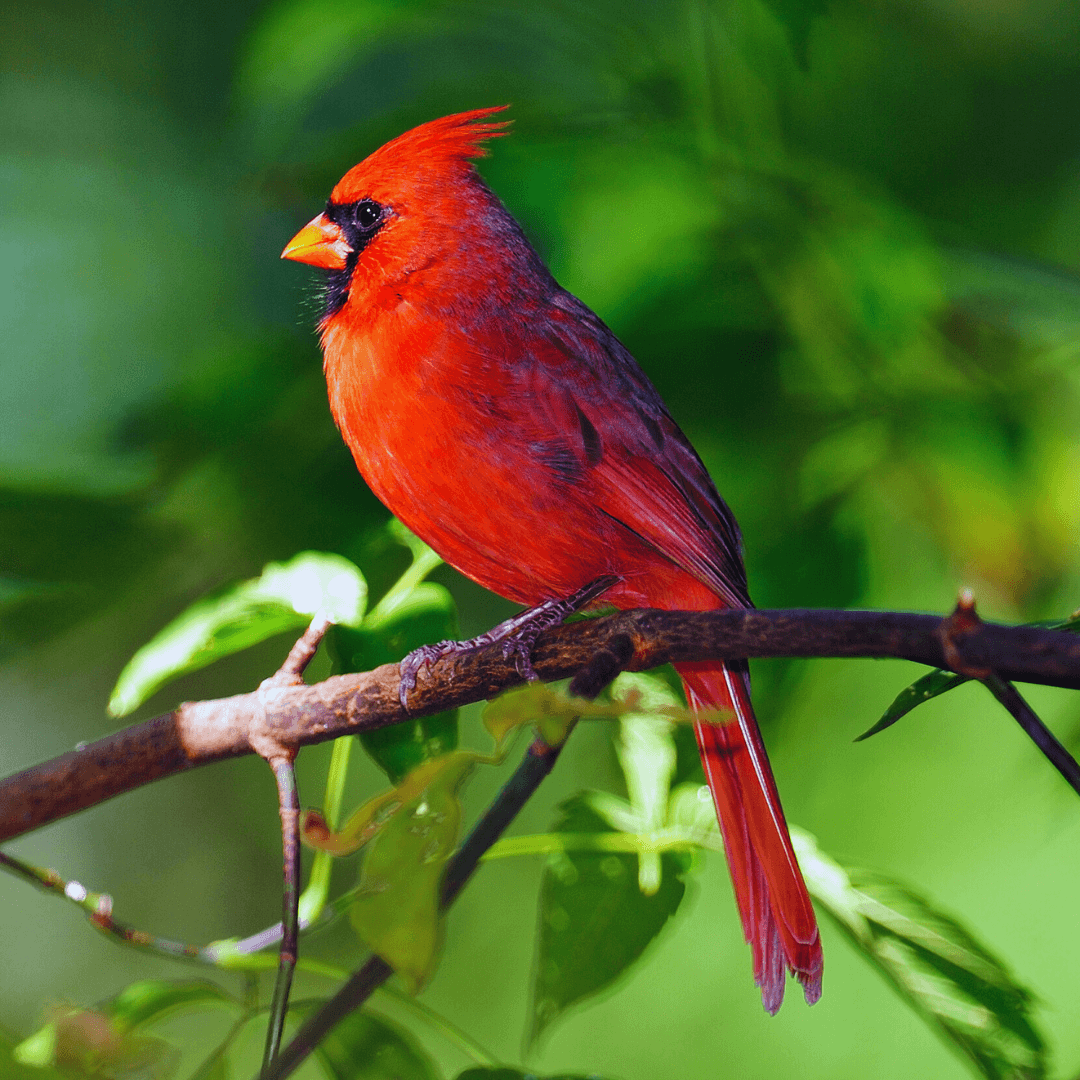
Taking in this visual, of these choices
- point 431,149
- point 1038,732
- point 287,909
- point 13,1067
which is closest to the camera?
point 13,1067

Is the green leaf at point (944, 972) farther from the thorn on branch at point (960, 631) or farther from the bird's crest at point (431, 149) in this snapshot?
the bird's crest at point (431, 149)

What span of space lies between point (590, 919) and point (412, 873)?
19.0 inches

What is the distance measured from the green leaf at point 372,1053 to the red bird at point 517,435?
1.14 ft

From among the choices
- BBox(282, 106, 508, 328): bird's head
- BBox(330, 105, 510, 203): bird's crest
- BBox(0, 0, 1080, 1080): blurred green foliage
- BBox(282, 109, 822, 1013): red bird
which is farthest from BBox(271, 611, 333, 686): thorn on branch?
BBox(330, 105, 510, 203): bird's crest

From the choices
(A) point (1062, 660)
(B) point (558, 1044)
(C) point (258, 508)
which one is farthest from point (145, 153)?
(A) point (1062, 660)

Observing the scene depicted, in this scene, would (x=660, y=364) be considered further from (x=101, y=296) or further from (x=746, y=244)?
(x=101, y=296)

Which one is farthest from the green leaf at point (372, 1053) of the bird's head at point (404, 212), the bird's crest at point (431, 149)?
the bird's crest at point (431, 149)

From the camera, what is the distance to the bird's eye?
1.22 m

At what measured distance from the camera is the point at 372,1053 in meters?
0.84

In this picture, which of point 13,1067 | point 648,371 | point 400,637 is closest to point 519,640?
point 400,637

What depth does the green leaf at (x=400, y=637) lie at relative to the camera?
0.96 meters

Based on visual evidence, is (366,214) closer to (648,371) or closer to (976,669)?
(648,371)

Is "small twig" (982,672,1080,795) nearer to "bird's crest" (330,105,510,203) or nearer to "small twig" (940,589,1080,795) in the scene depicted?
"small twig" (940,589,1080,795)

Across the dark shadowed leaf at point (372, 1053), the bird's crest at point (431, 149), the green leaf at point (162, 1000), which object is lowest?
the dark shadowed leaf at point (372, 1053)
